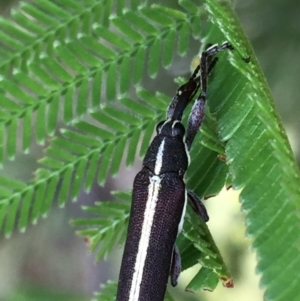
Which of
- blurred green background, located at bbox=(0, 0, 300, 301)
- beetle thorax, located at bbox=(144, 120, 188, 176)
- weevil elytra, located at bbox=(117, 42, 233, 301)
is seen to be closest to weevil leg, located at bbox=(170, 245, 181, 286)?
weevil elytra, located at bbox=(117, 42, 233, 301)

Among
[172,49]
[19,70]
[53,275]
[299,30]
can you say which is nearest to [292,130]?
[299,30]

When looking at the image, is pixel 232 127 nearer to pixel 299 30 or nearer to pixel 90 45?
pixel 90 45

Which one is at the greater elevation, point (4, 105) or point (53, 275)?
point (4, 105)

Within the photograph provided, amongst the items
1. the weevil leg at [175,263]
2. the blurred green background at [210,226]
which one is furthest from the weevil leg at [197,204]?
the blurred green background at [210,226]

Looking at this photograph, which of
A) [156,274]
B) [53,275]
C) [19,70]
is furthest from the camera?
[53,275]

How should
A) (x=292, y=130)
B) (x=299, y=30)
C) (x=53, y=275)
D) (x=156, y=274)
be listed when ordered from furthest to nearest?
(x=53, y=275) → (x=292, y=130) → (x=299, y=30) → (x=156, y=274)
